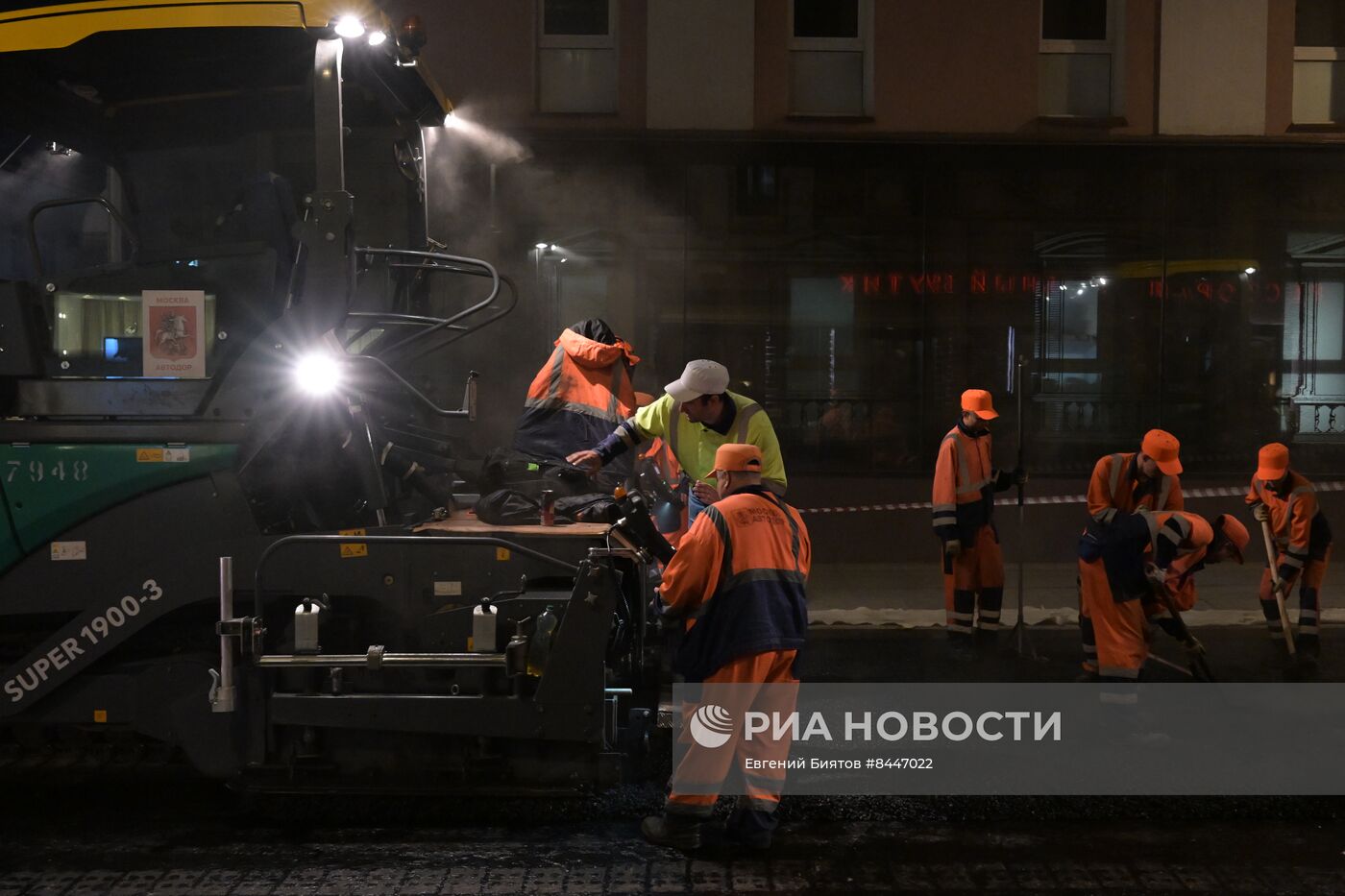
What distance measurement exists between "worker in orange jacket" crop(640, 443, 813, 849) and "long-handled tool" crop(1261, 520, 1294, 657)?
5.03 m

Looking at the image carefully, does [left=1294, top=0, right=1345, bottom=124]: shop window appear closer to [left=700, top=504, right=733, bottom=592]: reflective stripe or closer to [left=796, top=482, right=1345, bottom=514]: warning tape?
[left=796, top=482, right=1345, bottom=514]: warning tape

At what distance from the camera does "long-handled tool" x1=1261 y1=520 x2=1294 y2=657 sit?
811cm

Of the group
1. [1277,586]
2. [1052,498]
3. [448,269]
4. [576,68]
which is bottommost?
[1277,586]

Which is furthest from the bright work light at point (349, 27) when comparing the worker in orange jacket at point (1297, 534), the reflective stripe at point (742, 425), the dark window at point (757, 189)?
the dark window at point (757, 189)

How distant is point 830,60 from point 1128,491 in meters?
7.30

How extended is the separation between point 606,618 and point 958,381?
8.62 meters

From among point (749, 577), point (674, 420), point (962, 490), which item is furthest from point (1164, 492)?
point (749, 577)

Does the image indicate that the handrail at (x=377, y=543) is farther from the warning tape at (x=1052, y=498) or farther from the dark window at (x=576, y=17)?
the dark window at (x=576, y=17)

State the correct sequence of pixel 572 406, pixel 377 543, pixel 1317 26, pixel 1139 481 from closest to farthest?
Answer: pixel 377 543, pixel 572 406, pixel 1139 481, pixel 1317 26

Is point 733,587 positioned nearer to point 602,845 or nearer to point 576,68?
point 602,845

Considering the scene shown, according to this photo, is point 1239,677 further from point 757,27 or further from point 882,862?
point 757,27

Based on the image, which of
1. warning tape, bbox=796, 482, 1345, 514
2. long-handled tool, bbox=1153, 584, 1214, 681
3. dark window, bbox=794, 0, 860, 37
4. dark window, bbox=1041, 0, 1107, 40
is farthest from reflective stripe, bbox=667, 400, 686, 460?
dark window, bbox=1041, 0, 1107, 40

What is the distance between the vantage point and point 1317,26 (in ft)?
42.2

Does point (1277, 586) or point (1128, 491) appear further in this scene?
point (1277, 586)
